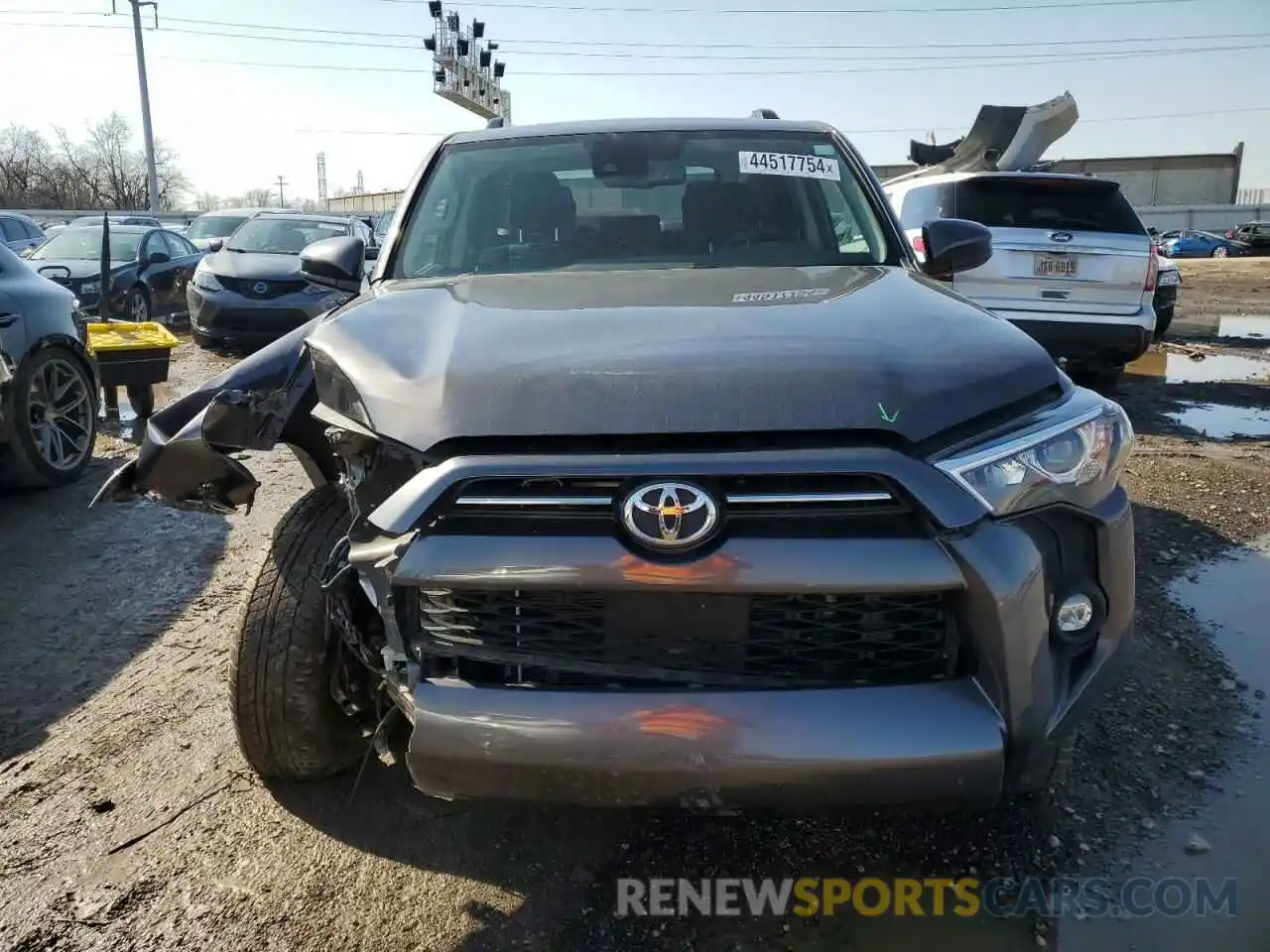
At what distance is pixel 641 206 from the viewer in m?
3.25

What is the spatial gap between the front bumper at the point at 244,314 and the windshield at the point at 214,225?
6.18 meters

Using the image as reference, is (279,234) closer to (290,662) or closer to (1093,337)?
(1093,337)

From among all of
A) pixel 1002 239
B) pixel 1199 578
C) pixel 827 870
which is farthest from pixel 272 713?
pixel 1002 239

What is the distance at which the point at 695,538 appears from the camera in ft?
→ 5.68

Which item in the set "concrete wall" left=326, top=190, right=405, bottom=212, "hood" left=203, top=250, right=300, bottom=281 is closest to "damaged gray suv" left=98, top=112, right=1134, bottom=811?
"hood" left=203, top=250, right=300, bottom=281

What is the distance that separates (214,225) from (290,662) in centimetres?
1588

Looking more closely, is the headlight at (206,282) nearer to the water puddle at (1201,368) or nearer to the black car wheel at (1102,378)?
the black car wheel at (1102,378)

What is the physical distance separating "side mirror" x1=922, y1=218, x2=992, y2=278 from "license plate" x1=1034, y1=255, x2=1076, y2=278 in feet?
15.4

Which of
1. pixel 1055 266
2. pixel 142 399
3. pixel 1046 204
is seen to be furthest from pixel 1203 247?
pixel 142 399

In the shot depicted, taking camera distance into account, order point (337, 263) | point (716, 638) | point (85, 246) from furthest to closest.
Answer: point (85, 246)
point (337, 263)
point (716, 638)

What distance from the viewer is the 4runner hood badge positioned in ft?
5.68

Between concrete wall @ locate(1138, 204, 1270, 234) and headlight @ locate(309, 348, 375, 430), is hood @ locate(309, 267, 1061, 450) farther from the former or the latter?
concrete wall @ locate(1138, 204, 1270, 234)

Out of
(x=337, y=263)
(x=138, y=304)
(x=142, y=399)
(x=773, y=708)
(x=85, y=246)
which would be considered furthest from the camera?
(x=85, y=246)

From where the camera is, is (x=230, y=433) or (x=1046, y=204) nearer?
(x=230, y=433)
